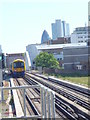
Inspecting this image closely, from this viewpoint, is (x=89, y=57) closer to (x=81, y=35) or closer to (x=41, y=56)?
(x=41, y=56)

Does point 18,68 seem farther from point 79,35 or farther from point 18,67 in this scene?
point 79,35

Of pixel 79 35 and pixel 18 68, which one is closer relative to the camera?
pixel 18 68

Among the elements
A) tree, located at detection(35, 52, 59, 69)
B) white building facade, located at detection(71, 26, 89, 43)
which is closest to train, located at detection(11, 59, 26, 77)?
tree, located at detection(35, 52, 59, 69)

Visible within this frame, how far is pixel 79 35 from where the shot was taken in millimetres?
142000

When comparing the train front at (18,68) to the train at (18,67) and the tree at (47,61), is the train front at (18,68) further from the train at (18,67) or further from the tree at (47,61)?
the tree at (47,61)

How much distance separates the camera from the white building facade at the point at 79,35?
136750mm

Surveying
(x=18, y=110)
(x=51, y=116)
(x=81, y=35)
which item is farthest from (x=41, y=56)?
(x=81, y=35)

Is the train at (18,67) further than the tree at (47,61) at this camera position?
No

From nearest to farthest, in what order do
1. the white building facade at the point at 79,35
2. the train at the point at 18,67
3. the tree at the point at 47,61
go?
the train at the point at 18,67
the tree at the point at 47,61
the white building facade at the point at 79,35

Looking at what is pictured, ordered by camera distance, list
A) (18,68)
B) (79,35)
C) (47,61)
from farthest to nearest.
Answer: (79,35) → (47,61) → (18,68)

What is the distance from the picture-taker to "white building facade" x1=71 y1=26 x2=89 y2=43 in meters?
137

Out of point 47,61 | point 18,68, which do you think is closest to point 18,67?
point 18,68

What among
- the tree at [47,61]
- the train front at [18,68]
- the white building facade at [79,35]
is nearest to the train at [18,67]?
the train front at [18,68]

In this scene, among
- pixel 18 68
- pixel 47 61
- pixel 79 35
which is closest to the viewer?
pixel 18 68
